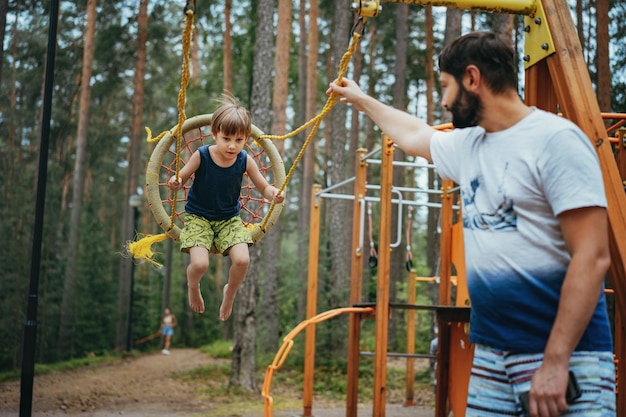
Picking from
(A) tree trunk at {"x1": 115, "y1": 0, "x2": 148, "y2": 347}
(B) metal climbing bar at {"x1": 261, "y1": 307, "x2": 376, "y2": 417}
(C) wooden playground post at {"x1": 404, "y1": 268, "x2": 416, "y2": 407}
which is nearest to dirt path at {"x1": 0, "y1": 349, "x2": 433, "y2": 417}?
(C) wooden playground post at {"x1": 404, "y1": 268, "x2": 416, "y2": 407}

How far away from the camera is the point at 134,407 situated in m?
9.66

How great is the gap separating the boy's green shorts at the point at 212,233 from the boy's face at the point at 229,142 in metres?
0.44

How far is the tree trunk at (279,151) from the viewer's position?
1308cm

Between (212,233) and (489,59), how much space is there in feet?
7.28

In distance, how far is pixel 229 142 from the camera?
3572 millimetres

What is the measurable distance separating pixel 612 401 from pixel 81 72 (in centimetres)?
1956

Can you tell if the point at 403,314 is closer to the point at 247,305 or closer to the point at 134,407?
the point at 247,305

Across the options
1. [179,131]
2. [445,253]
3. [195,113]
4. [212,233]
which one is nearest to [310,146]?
[195,113]

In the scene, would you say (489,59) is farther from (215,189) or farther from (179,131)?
(215,189)

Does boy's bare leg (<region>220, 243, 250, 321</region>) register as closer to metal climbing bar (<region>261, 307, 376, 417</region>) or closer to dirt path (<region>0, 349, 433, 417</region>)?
metal climbing bar (<region>261, 307, 376, 417</region>)

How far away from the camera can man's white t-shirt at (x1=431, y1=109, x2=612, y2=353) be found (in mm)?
1793

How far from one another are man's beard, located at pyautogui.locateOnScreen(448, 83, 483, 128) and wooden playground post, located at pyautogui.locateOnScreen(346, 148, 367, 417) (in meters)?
5.13

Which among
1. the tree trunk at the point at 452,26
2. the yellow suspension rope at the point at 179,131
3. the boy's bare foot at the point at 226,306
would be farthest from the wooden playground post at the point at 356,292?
the tree trunk at the point at 452,26

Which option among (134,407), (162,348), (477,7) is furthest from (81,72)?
(477,7)
